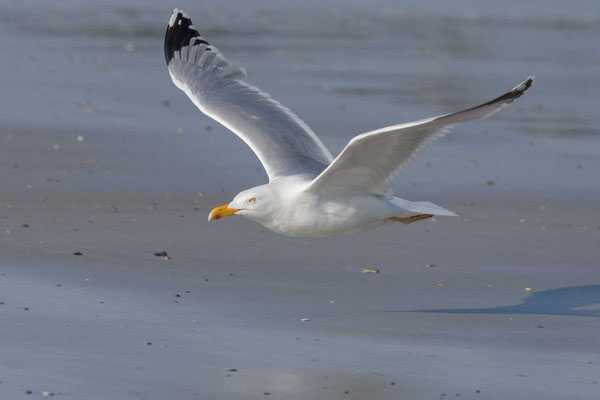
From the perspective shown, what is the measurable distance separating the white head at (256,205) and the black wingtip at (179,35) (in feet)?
8.79

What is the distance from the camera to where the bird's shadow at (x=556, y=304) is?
24.3ft

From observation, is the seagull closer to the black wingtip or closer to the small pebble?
the small pebble

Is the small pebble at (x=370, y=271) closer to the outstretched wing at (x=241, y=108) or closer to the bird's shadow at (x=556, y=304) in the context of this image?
the outstretched wing at (x=241, y=108)

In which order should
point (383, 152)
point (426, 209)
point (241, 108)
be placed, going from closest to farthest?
point (383, 152) < point (426, 209) < point (241, 108)

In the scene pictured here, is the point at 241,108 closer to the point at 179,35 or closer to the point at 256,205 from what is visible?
the point at 179,35

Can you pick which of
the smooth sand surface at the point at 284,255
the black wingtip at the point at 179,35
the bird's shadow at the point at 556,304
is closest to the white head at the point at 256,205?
the smooth sand surface at the point at 284,255

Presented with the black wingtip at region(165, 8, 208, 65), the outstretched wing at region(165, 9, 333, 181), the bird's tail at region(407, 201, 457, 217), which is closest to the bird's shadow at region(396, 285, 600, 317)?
the bird's tail at region(407, 201, 457, 217)

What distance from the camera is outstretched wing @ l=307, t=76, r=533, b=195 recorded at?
6.50m

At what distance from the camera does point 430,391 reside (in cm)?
581

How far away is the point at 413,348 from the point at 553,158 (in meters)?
6.29

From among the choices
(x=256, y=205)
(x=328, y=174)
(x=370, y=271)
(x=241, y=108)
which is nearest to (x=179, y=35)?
(x=241, y=108)

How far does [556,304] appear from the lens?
25.0ft

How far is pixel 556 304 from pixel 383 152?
60.0 inches

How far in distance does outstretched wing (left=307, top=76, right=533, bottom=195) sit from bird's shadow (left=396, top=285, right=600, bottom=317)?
0.84 m
